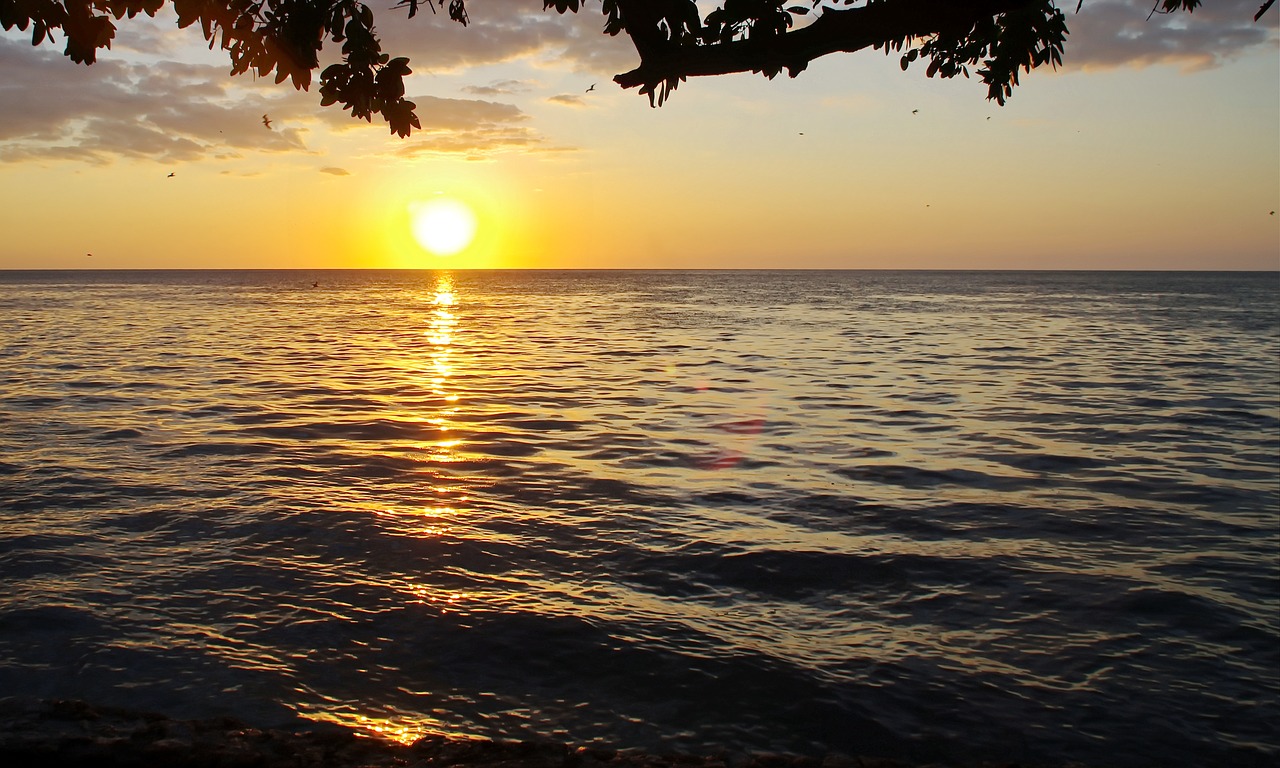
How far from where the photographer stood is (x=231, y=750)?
465 centimetres

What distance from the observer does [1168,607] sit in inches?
358

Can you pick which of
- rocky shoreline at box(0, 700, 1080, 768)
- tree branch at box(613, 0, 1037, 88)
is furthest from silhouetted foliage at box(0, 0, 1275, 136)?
rocky shoreline at box(0, 700, 1080, 768)

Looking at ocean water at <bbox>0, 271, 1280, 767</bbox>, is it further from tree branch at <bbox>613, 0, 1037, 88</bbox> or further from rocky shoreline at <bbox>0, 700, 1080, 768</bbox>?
tree branch at <bbox>613, 0, 1037, 88</bbox>

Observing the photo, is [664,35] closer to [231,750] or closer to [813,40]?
[813,40]

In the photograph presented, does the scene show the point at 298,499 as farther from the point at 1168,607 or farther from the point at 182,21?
the point at 1168,607

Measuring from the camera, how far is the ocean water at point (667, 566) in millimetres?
6953

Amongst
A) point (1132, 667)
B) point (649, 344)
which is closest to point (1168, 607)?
point (1132, 667)

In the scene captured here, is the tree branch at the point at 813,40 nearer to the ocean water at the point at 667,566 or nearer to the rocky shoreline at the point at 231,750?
the rocky shoreline at the point at 231,750

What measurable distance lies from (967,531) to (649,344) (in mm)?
28021

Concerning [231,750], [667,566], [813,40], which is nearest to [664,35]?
[813,40]

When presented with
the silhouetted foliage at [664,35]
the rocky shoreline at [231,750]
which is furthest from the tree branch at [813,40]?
the rocky shoreline at [231,750]

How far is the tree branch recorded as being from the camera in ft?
13.0

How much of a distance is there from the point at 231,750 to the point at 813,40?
14.5 ft

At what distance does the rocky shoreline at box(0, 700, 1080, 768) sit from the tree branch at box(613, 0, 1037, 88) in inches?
134
